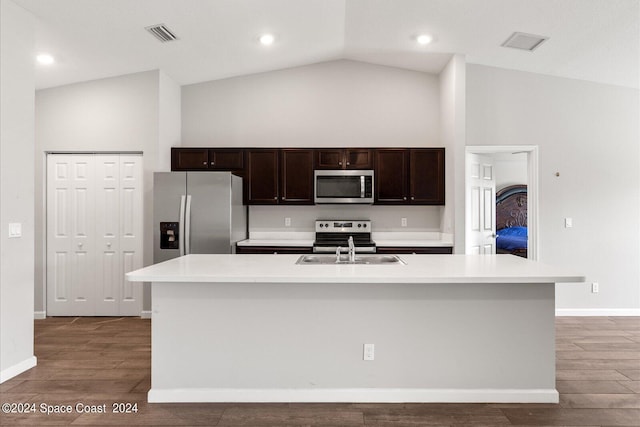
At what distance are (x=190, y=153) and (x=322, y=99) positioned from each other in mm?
1849

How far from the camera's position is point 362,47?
198 inches

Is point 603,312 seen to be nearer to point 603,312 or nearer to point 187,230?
point 603,312

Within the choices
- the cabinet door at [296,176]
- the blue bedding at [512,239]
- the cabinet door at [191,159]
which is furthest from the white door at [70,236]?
the blue bedding at [512,239]

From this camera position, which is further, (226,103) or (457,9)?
(226,103)

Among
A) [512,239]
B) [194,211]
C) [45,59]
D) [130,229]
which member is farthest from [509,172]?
[45,59]

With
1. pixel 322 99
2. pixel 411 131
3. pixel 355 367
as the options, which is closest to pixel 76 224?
pixel 322 99

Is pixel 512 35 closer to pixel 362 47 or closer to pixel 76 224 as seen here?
pixel 362 47

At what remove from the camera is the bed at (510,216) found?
7266mm

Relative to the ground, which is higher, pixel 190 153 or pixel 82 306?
pixel 190 153

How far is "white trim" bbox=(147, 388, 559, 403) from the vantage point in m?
2.71

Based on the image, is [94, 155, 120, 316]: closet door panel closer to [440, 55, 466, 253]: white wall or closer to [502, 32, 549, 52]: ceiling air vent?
[440, 55, 466, 253]: white wall

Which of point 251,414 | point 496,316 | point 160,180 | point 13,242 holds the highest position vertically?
point 160,180

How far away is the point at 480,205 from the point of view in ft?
16.9

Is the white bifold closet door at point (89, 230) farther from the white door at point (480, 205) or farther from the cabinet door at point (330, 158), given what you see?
the white door at point (480, 205)
